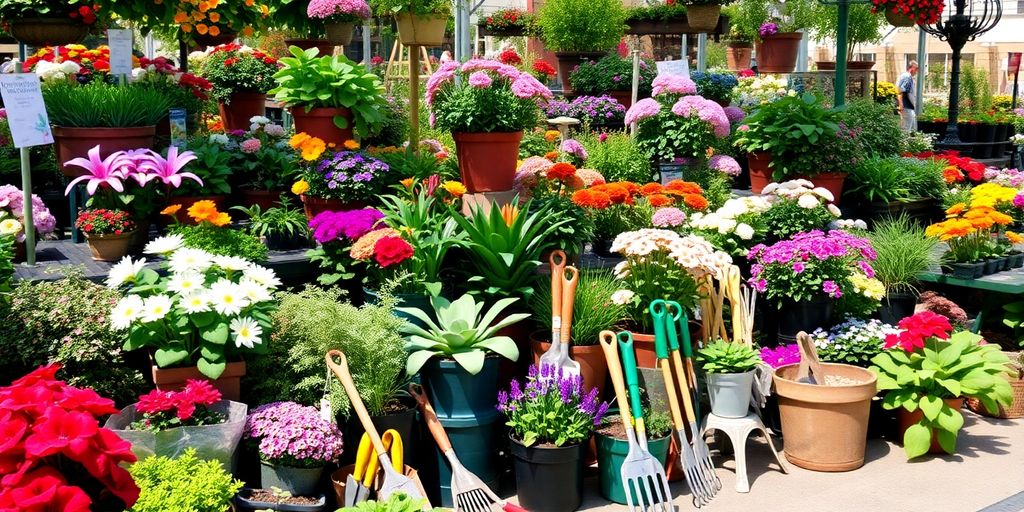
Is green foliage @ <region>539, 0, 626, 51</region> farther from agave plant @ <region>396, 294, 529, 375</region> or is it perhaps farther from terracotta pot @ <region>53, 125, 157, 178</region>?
agave plant @ <region>396, 294, 529, 375</region>

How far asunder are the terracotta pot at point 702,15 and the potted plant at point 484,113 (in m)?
5.02

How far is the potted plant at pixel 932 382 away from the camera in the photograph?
14.9 ft

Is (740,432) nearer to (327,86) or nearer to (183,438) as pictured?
(183,438)

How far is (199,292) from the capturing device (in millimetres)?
3705

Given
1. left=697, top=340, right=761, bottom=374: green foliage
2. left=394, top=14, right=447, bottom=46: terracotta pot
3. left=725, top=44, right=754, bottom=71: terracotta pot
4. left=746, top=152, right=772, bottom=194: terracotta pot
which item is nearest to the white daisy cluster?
left=697, top=340, right=761, bottom=374: green foliage

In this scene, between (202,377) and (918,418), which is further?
(918,418)

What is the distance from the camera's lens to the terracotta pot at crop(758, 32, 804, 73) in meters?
12.3

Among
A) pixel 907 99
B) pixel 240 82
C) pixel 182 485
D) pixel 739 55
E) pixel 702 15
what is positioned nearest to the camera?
pixel 182 485

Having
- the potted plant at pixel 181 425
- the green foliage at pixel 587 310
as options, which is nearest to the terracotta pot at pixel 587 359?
the green foliage at pixel 587 310

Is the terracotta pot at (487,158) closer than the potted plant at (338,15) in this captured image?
Yes

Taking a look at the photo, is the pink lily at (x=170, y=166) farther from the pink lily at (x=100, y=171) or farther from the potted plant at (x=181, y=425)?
the potted plant at (x=181, y=425)

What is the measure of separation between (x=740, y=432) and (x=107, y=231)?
2967 millimetres

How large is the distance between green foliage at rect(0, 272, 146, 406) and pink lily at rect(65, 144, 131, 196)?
743mm

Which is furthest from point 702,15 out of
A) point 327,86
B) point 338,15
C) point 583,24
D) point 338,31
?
point 327,86
